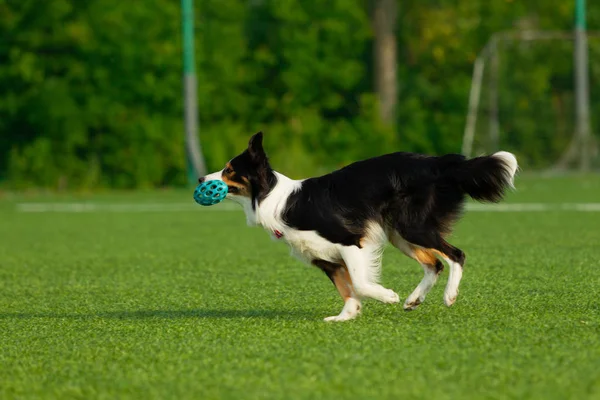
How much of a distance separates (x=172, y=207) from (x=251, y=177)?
1216 cm

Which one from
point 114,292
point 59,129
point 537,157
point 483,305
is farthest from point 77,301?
point 537,157

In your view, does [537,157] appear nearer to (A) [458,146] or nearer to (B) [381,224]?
(A) [458,146]

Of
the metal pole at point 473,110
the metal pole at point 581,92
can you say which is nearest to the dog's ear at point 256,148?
the metal pole at point 473,110

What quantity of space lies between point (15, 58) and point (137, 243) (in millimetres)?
13220

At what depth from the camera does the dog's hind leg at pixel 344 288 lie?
259 inches

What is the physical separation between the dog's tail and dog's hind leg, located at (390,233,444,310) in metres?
0.45

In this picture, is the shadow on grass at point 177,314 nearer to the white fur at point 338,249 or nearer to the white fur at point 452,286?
the white fur at point 338,249

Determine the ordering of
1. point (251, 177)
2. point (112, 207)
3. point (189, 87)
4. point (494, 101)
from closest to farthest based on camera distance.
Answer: point (251, 177), point (112, 207), point (189, 87), point (494, 101)

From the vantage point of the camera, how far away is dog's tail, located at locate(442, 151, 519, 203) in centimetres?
685

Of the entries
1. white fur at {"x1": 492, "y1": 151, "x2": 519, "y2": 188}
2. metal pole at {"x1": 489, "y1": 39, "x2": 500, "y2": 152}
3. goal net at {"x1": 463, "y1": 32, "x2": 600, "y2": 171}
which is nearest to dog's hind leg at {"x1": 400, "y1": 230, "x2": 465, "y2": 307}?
white fur at {"x1": 492, "y1": 151, "x2": 519, "y2": 188}

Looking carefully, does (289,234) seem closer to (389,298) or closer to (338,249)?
(338,249)

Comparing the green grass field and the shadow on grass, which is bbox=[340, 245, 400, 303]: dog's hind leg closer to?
the green grass field

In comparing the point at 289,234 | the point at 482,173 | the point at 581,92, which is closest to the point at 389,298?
the point at 289,234

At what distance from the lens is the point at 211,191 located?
6.78 m
